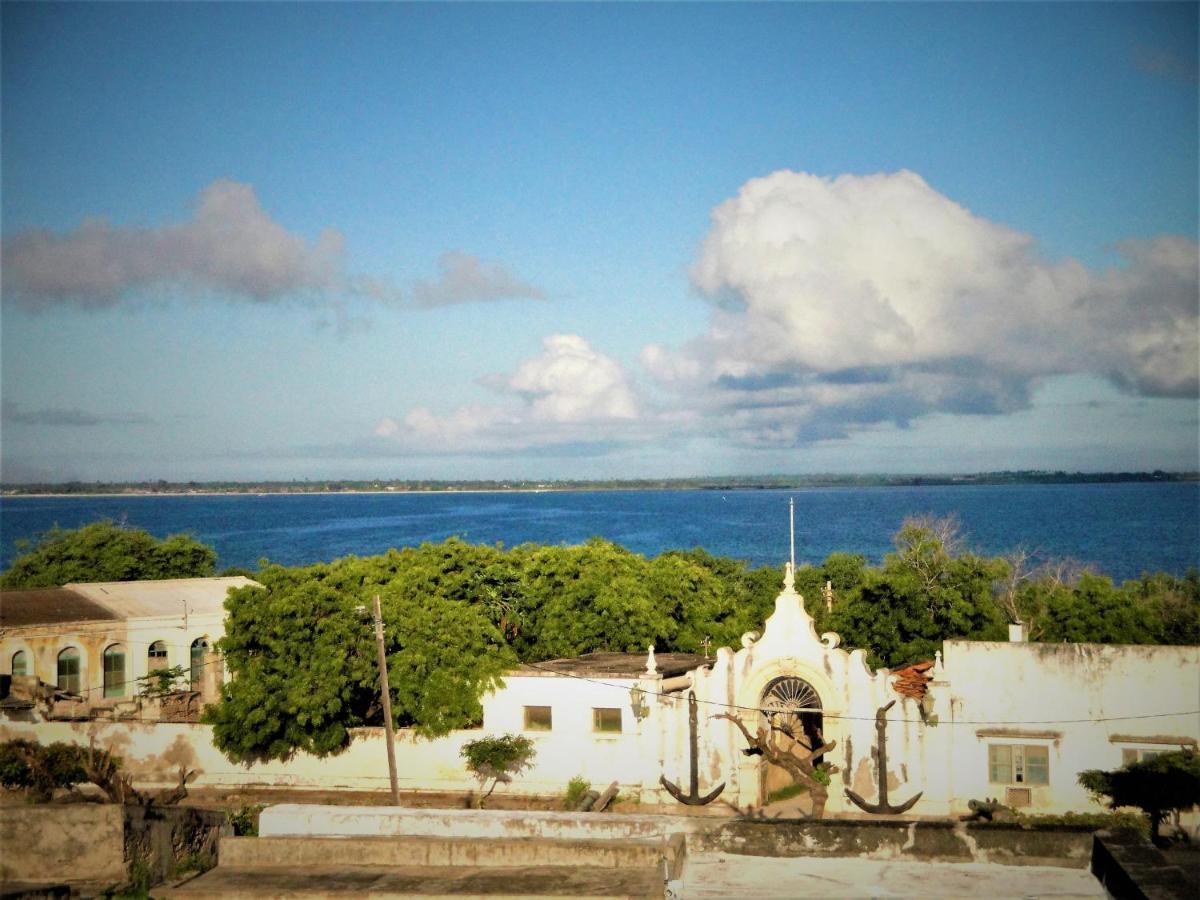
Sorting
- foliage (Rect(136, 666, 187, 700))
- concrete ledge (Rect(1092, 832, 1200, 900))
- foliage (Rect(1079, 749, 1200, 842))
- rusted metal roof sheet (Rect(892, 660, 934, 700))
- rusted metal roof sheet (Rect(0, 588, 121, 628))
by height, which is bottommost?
foliage (Rect(1079, 749, 1200, 842))

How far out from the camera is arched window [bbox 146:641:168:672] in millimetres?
38094

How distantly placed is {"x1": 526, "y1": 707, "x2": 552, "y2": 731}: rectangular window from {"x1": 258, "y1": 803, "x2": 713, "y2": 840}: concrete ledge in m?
A: 14.6

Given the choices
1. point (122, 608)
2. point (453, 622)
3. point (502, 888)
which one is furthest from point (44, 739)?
point (502, 888)

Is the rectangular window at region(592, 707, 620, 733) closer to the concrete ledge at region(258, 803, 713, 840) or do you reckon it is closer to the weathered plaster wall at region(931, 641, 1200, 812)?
the weathered plaster wall at region(931, 641, 1200, 812)

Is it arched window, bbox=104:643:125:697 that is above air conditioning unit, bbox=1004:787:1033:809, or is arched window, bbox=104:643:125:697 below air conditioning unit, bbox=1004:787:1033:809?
above

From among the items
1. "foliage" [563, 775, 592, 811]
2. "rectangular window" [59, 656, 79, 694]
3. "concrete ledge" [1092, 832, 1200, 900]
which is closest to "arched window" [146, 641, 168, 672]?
"rectangular window" [59, 656, 79, 694]

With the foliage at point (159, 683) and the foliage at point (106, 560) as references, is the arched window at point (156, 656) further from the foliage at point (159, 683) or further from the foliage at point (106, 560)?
the foliage at point (106, 560)

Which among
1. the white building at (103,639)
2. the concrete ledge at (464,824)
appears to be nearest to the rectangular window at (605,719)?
the concrete ledge at (464,824)

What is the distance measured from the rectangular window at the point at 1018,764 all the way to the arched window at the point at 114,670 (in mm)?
27603

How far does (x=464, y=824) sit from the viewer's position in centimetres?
1572

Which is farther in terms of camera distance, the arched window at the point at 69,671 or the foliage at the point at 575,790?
the arched window at the point at 69,671

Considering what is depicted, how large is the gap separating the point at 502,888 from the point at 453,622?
19426 millimetres

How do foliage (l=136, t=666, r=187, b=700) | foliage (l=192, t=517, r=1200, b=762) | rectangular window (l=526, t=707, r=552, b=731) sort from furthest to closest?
foliage (l=136, t=666, r=187, b=700)
foliage (l=192, t=517, r=1200, b=762)
rectangular window (l=526, t=707, r=552, b=731)

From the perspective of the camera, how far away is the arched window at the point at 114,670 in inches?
1473
